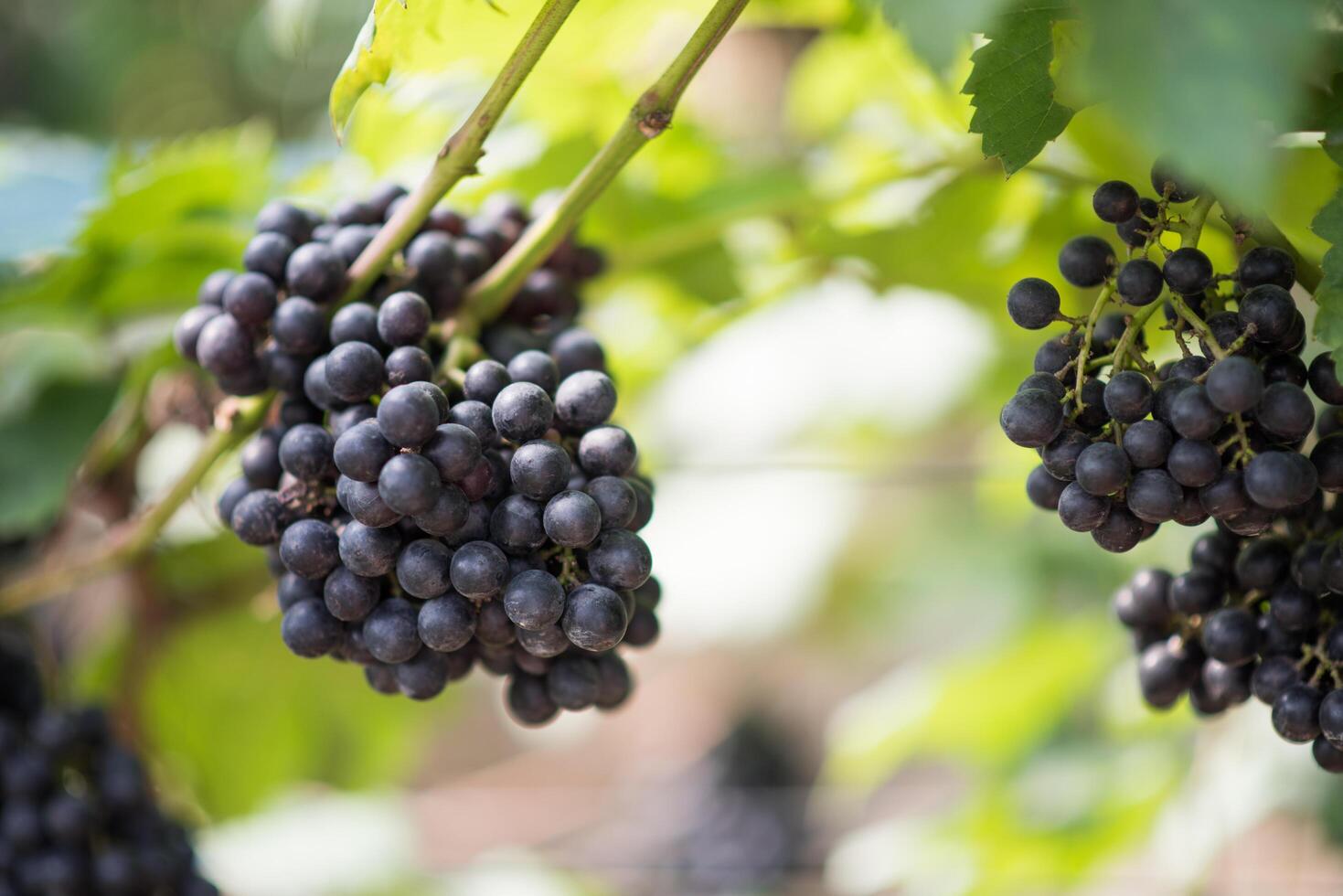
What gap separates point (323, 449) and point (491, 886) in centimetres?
117

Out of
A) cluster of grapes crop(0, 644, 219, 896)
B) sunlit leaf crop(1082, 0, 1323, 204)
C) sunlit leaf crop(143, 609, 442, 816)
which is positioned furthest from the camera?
sunlit leaf crop(143, 609, 442, 816)

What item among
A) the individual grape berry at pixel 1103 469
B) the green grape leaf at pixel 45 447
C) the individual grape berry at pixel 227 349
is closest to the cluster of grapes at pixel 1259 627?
the individual grape berry at pixel 1103 469

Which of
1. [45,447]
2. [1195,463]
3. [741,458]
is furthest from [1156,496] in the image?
[741,458]

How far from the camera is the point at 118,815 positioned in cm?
70

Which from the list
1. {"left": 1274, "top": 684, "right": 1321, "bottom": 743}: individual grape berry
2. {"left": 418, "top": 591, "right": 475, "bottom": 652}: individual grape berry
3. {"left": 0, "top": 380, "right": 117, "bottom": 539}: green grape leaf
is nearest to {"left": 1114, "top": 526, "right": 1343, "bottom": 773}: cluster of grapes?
{"left": 1274, "top": 684, "right": 1321, "bottom": 743}: individual grape berry

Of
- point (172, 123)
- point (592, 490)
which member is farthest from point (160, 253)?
point (172, 123)

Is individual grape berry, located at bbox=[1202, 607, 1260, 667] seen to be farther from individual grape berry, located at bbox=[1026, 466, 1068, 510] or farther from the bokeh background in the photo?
the bokeh background

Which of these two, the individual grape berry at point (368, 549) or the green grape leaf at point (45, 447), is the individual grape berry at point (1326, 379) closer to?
the individual grape berry at point (368, 549)

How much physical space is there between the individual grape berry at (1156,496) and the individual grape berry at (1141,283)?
2.7 inches

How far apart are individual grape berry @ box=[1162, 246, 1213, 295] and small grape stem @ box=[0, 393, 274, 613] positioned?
394 millimetres

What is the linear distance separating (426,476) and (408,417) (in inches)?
0.9

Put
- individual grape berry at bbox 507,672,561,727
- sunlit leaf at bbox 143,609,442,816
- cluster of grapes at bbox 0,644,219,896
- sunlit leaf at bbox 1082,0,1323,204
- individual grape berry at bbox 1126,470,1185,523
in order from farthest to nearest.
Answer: sunlit leaf at bbox 143,609,442,816
cluster of grapes at bbox 0,644,219,896
individual grape berry at bbox 507,672,561,727
individual grape berry at bbox 1126,470,1185,523
sunlit leaf at bbox 1082,0,1323,204

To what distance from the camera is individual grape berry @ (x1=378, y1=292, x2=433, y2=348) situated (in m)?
0.48

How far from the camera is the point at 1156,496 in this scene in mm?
395
